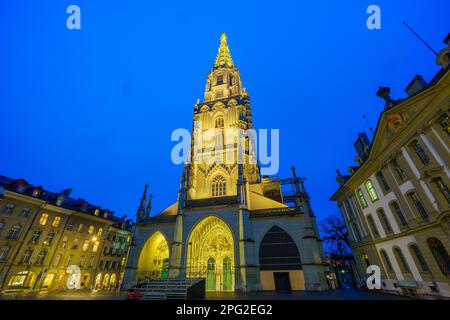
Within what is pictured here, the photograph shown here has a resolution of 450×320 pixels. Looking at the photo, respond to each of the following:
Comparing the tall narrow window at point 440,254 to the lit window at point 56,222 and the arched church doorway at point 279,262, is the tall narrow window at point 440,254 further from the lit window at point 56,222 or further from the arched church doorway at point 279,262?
the lit window at point 56,222

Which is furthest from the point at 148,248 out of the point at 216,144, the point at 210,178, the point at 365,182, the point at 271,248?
the point at 365,182

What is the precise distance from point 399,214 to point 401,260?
12.0ft

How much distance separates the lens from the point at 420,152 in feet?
44.5

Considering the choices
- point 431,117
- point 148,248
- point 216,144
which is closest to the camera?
point 431,117

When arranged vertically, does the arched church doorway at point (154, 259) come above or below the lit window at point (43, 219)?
below

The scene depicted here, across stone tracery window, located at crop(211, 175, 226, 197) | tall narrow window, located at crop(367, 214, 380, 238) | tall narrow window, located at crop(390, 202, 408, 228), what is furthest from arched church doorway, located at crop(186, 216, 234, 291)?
tall narrow window, located at crop(390, 202, 408, 228)

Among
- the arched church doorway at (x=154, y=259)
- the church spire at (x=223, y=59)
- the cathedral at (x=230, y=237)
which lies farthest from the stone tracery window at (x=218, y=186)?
the church spire at (x=223, y=59)

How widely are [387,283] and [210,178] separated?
2092 centimetres

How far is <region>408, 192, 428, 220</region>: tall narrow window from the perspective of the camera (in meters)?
13.4

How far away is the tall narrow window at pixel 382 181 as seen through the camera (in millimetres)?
16703

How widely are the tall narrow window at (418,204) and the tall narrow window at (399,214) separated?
4.90 feet
